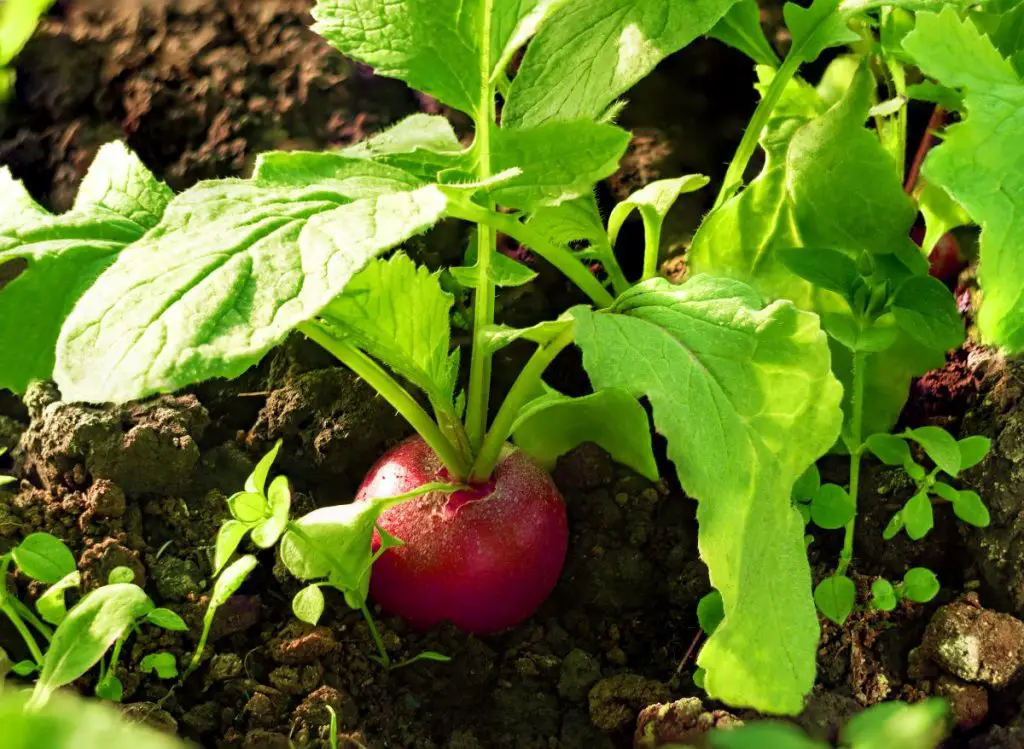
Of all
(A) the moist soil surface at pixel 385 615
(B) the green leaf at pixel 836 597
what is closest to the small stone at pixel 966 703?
(A) the moist soil surface at pixel 385 615

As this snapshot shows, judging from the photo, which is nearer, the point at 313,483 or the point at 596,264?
the point at 313,483

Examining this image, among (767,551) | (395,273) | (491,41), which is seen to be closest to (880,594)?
(767,551)

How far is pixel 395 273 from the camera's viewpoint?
1.10 metres

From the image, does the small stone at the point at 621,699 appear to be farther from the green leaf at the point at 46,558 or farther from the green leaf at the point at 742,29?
the green leaf at the point at 742,29

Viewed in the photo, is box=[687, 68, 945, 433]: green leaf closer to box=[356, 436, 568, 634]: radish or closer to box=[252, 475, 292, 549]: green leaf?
box=[356, 436, 568, 634]: radish

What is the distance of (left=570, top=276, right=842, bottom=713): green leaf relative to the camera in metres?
0.95

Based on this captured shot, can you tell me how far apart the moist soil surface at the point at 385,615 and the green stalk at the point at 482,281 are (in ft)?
0.61

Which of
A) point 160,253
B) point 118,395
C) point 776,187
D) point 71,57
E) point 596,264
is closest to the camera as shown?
point 118,395

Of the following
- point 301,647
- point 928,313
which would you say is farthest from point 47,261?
point 928,313

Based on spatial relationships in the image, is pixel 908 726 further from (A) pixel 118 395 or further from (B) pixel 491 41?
(B) pixel 491 41

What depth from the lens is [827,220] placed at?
4.02 ft

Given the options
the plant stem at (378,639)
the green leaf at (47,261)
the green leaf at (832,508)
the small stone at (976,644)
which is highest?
the green leaf at (47,261)

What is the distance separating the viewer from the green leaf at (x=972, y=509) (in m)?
1.14

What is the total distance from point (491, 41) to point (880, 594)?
73cm
